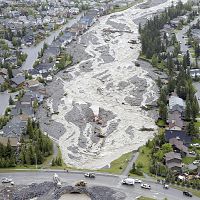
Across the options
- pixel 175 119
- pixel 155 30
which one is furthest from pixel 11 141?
pixel 155 30

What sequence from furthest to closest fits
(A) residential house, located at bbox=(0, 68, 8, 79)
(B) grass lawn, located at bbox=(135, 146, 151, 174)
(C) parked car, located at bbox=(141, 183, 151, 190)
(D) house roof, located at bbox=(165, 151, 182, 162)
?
(A) residential house, located at bbox=(0, 68, 8, 79)
(D) house roof, located at bbox=(165, 151, 182, 162)
(B) grass lawn, located at bbox=(135, 146, 151, 174)
(C) parked car, located at bbox=(141, 183, 151, 190)

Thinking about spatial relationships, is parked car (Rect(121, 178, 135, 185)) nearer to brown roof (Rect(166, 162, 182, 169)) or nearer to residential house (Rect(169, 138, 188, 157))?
brown roof (Rect(166, 162, 182, 169))

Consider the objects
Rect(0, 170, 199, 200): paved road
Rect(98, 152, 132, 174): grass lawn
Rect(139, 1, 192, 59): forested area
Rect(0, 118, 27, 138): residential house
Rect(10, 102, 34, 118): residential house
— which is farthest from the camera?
Rect(139, 1, 192, 59): forested area

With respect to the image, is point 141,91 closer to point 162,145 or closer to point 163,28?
point 162,145

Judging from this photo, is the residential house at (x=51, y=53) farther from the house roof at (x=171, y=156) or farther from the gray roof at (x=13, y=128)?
the house roof at (x=171, y=156)

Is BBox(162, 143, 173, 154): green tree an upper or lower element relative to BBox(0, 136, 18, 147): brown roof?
lower

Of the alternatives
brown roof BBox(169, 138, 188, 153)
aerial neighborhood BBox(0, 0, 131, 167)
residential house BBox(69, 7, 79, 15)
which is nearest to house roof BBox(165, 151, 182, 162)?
brown roof BBox(169, 138, 188, 153)

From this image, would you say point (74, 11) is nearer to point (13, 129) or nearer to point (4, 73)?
point (4, 73)
